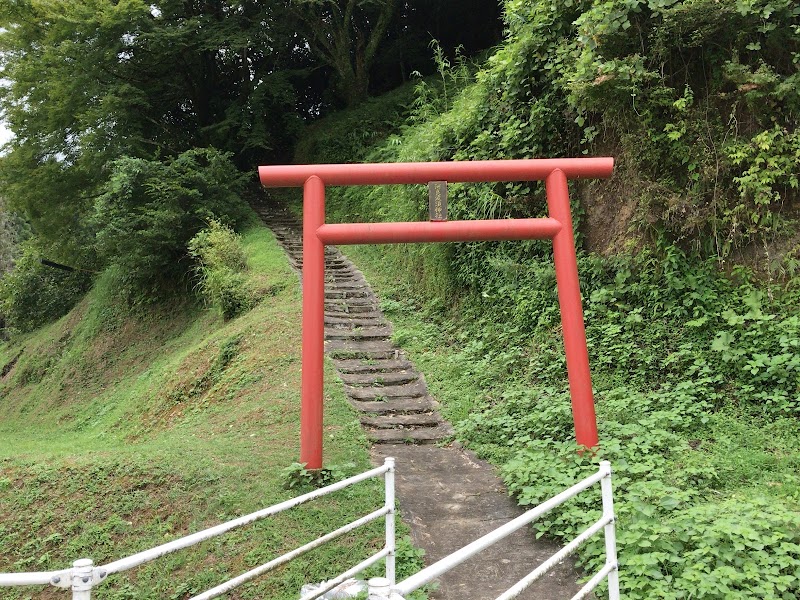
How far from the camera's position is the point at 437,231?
5465 millimetres

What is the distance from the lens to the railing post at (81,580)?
5.15 feet

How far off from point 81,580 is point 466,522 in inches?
143

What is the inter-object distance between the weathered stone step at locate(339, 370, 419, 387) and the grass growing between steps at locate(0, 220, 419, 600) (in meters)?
0.29

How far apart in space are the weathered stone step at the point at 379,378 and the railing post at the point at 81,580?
21.0 feet

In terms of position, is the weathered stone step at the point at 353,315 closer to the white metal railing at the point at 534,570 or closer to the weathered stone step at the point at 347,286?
the weathered stone step at the point at 347,286

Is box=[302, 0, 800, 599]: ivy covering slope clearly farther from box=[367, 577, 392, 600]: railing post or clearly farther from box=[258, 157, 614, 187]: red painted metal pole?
box=[367, 577, 392, 600]: railing post

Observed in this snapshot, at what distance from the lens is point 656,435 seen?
5125 millimetres

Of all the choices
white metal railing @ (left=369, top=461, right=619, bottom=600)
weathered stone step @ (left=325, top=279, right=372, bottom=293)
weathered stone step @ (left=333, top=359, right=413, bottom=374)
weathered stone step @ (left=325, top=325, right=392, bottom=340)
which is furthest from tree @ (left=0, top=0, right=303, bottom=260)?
white metal railing @ (left=369, top=461, right=619, bottom=600)

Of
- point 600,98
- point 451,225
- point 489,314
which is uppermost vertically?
point 600,98

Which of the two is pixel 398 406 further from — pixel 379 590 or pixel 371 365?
pixel 379 590

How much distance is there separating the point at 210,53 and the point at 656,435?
60.9 ft

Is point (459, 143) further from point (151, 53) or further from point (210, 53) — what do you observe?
point (210, 53)

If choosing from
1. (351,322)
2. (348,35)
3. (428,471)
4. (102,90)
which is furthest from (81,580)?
(348,35)

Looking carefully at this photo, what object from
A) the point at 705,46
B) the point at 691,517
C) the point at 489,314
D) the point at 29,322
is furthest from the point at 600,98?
the point at 29,322
